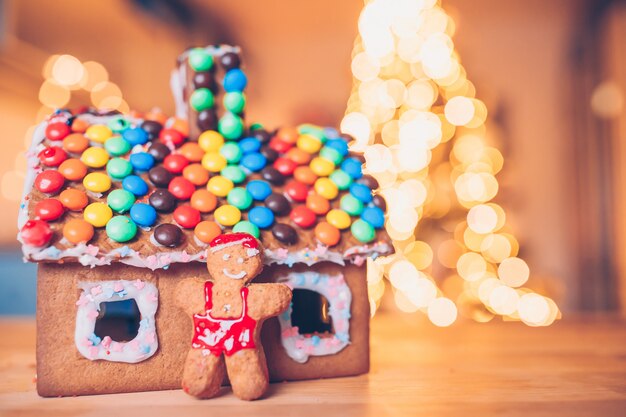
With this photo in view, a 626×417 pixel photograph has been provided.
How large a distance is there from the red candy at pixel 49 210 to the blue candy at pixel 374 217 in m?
0.47

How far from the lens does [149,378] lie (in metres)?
0.80

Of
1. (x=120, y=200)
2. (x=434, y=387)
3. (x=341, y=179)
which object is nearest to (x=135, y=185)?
(x=120, y=200)

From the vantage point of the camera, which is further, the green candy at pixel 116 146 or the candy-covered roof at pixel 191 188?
the green candy at pixel 116 146

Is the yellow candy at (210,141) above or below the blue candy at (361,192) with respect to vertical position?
above

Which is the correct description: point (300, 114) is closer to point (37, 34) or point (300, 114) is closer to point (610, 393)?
point (37, 34)

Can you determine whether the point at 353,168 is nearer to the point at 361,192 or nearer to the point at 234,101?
the point at 361,192

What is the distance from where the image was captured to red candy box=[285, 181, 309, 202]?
89 cm

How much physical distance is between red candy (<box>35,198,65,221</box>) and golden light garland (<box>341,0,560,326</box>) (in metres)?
1.62

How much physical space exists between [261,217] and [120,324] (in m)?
0.38

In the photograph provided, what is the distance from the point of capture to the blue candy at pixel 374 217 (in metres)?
0.88

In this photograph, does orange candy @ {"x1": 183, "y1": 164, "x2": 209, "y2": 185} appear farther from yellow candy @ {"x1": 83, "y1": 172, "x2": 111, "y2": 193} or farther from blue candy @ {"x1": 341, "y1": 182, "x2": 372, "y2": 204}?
blue candy @ {"x1": 341, "y1": 182, "x2": 372, "y2": 204}

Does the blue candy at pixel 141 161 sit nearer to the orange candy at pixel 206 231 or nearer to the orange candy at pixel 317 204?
the orange candy at pixel 206 231

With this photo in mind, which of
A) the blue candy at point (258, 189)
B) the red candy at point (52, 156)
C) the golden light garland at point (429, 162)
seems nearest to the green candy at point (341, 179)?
the blue candy at point (258, 189)

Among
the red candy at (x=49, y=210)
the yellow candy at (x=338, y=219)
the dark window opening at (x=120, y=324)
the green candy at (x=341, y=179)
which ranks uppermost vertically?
the green candy at (x=341, y=179)
